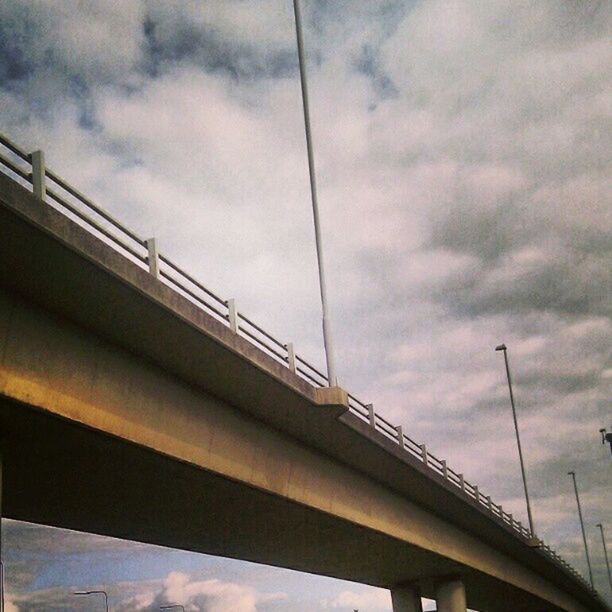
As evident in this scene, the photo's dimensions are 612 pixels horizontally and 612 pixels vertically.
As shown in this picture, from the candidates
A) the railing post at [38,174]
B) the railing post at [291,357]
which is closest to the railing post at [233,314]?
the railing post at [291,357]

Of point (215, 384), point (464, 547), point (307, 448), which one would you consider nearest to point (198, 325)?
point (215, 384)

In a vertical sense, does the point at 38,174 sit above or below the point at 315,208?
below

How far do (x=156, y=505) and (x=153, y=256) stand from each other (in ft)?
33.6

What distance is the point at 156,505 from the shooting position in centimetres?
2538

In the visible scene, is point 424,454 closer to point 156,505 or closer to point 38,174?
point 156,505

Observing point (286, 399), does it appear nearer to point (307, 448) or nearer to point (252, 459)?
point (252, 459)

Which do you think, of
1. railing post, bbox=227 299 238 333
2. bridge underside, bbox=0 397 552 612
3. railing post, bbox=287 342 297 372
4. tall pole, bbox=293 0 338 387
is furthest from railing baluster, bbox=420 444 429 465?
railing post, bbox=227 299 238 333

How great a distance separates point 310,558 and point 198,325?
77.2 feet

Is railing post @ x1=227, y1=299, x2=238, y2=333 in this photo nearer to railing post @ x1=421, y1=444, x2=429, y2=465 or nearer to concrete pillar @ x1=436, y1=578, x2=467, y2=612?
railing post @ x1=421, y1=444, x2=429, y2=465

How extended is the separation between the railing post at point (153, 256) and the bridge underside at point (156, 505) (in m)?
3.61

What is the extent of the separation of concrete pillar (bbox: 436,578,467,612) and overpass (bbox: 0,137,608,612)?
8914 millimetres

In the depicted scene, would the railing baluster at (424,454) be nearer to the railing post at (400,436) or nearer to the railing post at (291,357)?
the railing post at (400,436)

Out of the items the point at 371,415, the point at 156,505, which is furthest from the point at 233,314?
the point at 371,415

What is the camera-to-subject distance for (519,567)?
5547 centimetres
